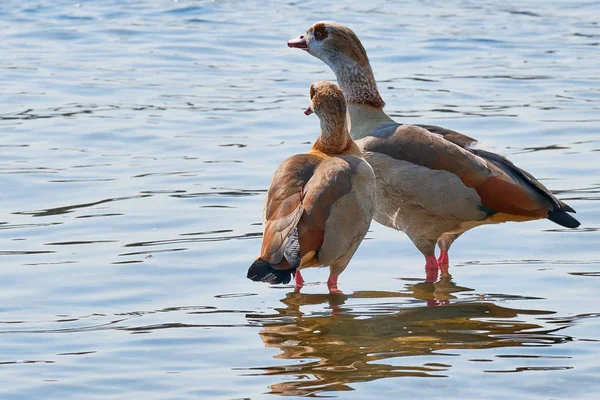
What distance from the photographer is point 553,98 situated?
15.3 meters

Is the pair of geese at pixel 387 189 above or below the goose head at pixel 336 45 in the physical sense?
below

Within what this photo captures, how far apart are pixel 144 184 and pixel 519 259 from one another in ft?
12.3

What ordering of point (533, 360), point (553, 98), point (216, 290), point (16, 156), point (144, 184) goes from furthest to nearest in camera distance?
point (553, 98) < point (16, 156) < point (144, 184) < point (216, 290) < point (533, 360)

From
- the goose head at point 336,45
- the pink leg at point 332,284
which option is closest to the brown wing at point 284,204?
the pink leg at point 332,284

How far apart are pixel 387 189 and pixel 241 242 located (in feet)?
4.52

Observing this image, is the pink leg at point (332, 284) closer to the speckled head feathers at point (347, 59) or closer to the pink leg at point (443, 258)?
the pink leg at point (443, 258)

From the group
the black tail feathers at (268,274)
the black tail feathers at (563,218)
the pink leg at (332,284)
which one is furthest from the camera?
the black tail feathers at (563,218)

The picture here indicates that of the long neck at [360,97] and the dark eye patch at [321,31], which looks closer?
the long neck at [360,97]

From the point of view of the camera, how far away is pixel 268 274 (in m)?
7.07

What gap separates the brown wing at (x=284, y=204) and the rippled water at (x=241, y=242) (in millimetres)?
472

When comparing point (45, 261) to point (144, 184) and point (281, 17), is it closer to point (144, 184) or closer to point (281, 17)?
point (144, 184)

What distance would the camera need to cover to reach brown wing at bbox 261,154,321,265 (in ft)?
23.8

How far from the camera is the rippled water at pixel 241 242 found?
635 centimetres

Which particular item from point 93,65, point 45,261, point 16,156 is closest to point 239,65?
point 93,65
